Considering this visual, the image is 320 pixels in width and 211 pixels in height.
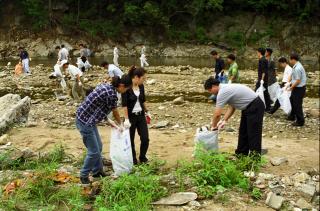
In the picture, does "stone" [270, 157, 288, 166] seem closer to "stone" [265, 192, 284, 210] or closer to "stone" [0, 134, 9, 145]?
"stone" [265, 192, 284, 210]

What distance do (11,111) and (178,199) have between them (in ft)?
19.3

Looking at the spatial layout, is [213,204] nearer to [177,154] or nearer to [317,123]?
[177,154]

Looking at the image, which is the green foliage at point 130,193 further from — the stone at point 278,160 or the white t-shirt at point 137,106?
the stone at point 278,160

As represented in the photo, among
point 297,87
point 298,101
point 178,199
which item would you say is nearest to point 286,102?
point 298,101

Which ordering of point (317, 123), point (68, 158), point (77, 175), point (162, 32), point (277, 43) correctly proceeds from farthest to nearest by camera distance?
point (162, 32), point (277, 43), point (317, 123), point (68, 158), point (77, 175)

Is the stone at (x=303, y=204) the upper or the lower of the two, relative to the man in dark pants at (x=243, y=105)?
lower

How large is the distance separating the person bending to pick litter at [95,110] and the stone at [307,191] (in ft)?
9.21

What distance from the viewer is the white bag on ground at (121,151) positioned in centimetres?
633

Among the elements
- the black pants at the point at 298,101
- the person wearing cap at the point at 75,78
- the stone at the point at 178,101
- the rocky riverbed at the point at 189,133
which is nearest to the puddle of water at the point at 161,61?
the rocky riverbed at the point at 189,133

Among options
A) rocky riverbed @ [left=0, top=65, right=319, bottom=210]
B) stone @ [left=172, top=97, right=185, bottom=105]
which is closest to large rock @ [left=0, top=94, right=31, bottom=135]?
rocky riverbed @ [left=0, top=65, right=319, bottom=210]

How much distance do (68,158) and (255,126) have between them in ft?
10.6

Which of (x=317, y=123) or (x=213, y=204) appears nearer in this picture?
(x=213, y=204)

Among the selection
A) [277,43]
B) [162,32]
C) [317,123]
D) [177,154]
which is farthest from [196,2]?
[177,154]

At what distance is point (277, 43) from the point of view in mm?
32094
